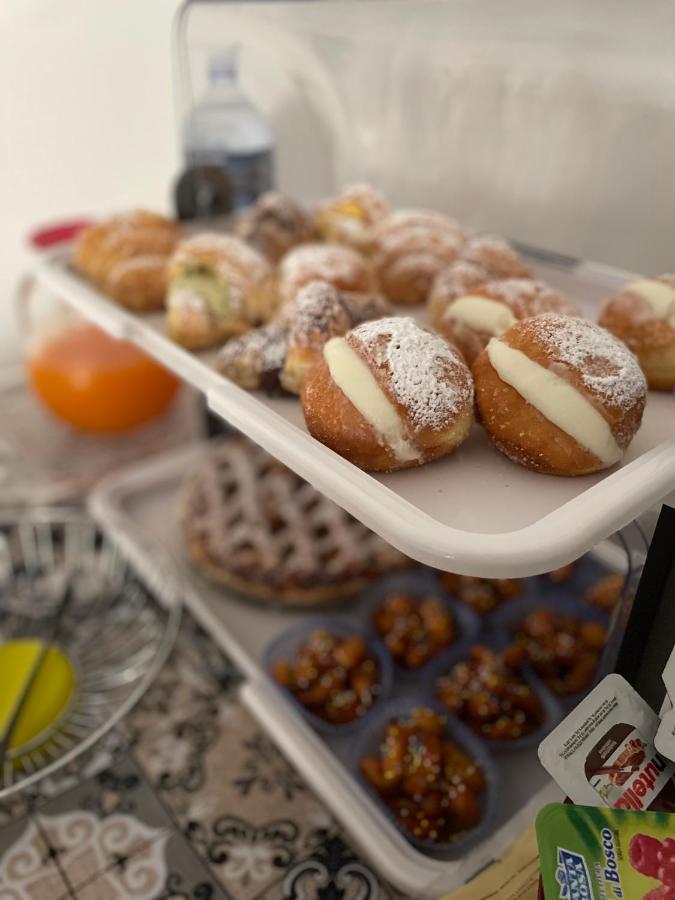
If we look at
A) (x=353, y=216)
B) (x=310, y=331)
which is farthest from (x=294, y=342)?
(x=353, y=216)

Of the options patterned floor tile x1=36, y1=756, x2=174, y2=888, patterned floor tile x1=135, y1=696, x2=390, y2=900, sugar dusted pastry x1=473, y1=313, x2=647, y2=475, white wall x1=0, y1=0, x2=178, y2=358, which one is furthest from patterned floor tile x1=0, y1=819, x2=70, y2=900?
white wall x1=0, y1=0, x2=178, y2=358

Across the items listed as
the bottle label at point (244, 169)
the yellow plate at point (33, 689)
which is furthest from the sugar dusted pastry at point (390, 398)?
the bottle label at point (244, 169)

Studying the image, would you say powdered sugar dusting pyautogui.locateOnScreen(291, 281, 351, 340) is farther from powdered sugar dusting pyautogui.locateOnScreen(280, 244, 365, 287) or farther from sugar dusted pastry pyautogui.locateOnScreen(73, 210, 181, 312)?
sugar dusted pastry pyautogui.locateOnScreen(73, 210, 181, 312)

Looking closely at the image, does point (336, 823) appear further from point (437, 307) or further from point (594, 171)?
point (594, 171)

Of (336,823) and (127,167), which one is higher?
(127,167)

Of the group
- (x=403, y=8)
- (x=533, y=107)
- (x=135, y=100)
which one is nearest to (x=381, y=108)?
(x=403, y=8)

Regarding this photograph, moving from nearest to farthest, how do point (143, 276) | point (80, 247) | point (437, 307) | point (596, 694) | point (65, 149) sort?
point (596, 694) → point (437, 307) → point (143, 276) → point (80, 247) → point (65, 149)
